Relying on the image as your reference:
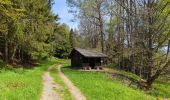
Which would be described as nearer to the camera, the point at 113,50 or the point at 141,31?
the point at 141,31

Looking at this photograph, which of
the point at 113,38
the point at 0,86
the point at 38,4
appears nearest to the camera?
the point at 0,86

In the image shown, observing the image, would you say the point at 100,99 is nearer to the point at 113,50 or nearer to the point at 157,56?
the point at 157,56

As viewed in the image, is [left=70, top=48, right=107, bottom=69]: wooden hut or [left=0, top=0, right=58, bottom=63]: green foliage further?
[left=70, top=48, right=107, bottom=69]: wooden hut

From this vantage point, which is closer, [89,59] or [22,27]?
[22,27]

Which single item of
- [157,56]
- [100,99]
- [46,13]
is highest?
[46,13]

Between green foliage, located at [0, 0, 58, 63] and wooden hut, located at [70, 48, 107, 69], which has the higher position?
green foliage, located at [0, 0, 58, 63]

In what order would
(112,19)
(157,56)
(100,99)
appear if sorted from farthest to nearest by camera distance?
(112,19)
(157,56)
(100,99)

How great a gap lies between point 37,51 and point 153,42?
1737cm

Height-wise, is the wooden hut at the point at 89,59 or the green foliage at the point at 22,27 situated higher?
the green foliage at the point at 22,27

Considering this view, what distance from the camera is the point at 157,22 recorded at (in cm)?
3834

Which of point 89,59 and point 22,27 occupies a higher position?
point 22,27

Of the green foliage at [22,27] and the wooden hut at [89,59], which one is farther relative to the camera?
the wooden hut at [89,59]

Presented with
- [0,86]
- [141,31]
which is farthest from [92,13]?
[0,86]

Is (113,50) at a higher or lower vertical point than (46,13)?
lower
